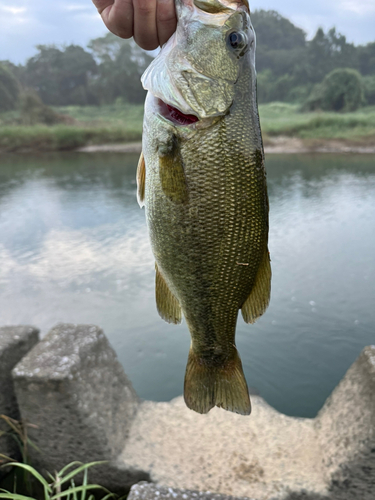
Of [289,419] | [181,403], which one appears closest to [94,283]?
[181,403]

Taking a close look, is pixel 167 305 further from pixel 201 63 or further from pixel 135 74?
pixel 135 74

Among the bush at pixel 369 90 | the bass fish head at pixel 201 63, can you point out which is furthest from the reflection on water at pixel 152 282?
the bush at pixel 369 90

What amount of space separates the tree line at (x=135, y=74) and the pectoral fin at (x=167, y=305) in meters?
25.4

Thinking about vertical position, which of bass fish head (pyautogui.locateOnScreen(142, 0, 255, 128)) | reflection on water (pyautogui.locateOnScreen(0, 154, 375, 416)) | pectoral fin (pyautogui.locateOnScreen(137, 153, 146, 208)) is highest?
bass fish head (pyautogui.locateOnScreen(142, 0, 255, 128))

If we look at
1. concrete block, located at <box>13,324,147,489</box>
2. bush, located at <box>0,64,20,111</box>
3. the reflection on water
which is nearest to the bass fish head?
concrete block, located at <box>13,324,147,489</box>

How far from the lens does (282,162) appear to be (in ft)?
53.7

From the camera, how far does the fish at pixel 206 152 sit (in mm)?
962

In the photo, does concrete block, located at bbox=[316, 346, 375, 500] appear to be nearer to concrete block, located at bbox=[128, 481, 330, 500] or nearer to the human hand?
concrete block, located at bbox=[128, 481, 330, 500]

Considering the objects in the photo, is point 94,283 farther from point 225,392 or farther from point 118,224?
point 225,392

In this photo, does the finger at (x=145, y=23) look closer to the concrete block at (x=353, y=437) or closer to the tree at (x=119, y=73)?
the concrete block at (x=353, y=437)

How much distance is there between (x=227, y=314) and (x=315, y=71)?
33613 millimetres

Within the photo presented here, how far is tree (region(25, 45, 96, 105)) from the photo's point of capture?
2702 cm

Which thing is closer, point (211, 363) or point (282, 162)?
point (211, 363)

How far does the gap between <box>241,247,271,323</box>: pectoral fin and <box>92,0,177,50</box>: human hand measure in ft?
2.19
